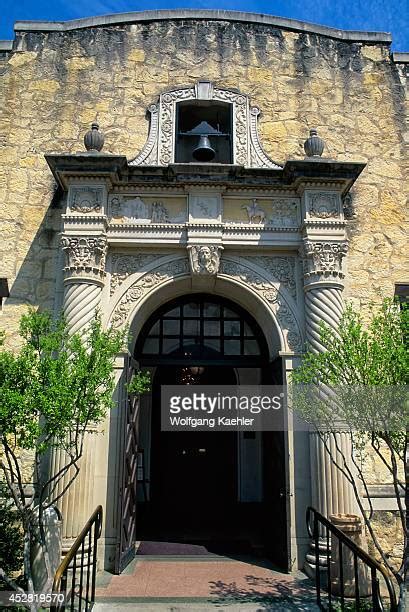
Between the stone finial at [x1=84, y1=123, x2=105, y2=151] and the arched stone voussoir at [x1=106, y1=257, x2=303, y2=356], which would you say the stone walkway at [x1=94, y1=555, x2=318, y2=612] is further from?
the stone finial at [x1=84, y1=123, x2=105, y2=151]

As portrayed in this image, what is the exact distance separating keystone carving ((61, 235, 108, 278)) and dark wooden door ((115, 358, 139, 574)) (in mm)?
A: 1368

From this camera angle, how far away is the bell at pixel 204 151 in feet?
26.0

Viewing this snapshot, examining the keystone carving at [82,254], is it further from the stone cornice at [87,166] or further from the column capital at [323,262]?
the column capital at [323,262]

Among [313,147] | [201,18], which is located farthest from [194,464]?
[201,18]

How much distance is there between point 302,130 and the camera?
8461 mm

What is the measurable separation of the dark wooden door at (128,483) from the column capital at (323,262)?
2802 mm

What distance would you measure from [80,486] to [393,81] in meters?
8.14

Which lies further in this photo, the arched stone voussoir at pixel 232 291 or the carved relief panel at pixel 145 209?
the carved relief panel at pixel 145 209

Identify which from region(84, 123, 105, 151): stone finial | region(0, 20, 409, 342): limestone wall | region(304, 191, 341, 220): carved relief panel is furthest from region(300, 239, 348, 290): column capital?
region(84, 123, 105, 151): stone finial

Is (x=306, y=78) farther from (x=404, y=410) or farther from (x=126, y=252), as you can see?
(x=404, y=410)

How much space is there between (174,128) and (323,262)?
3317 mm

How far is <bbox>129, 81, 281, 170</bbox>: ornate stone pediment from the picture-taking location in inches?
317

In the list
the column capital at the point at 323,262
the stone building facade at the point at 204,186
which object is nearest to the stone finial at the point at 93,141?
the stone building facade at the point at 204,186

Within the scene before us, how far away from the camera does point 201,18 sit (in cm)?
888
